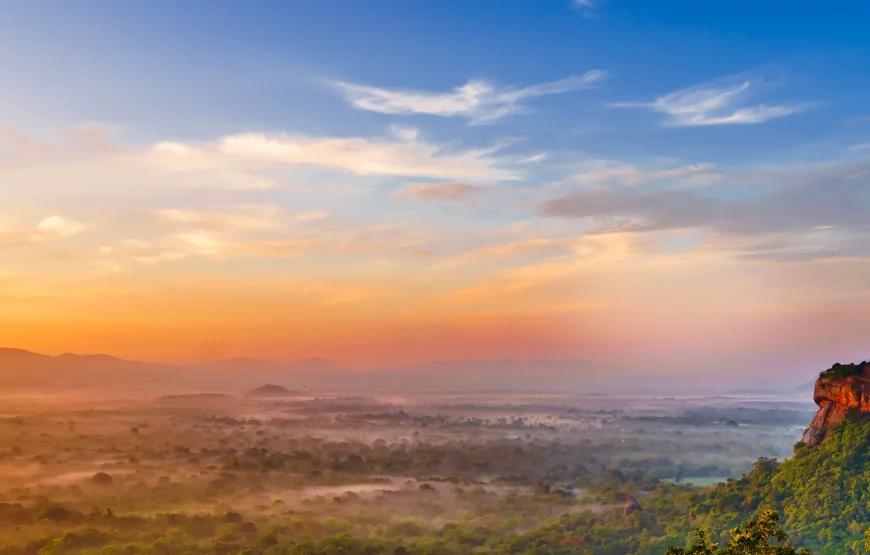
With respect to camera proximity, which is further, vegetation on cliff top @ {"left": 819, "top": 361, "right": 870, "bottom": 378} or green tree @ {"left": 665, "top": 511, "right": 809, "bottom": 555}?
vegetation on cliff top @ {"left": 819, "top": 361, "right": 870, "bottom": 378}

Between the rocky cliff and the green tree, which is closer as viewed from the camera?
the green tree

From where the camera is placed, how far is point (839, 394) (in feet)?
357

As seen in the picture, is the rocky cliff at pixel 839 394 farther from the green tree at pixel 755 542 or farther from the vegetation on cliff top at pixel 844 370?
the green tree at pixel 755 542

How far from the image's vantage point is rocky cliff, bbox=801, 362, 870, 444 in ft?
348

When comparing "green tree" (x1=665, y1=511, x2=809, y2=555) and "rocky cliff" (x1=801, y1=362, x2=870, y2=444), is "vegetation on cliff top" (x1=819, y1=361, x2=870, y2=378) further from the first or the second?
"green tree" (x1=665, y1=511, x2=809, y2=555)

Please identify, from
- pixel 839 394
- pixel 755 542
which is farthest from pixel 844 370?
pixel 755 542

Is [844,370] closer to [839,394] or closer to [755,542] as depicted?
[839,394]

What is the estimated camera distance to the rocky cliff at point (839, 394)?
10616 cm

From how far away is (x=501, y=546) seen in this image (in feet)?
395

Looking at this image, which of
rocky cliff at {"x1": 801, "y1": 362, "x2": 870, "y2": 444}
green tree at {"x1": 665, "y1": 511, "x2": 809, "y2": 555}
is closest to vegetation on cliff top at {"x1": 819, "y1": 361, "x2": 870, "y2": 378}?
rocky cliff at {"x1": 801, "y1": 362, "x2": 870, "y2": 444}

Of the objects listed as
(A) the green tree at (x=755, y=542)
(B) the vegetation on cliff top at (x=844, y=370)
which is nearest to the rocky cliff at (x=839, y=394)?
(B) the vegetation on cliff top at (x=844, y=370)

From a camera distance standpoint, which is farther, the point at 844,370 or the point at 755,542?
the point at 844,370

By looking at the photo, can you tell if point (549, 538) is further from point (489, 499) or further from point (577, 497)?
point (489, 499)

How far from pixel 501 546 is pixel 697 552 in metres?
94.2
